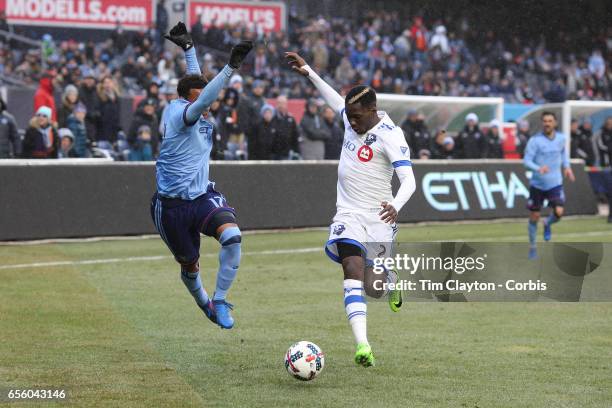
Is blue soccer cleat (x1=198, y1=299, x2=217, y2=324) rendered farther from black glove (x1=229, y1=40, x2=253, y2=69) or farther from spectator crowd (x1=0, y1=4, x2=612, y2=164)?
spectator crowd (x1=0, y1=4, x2=612, y2=164)

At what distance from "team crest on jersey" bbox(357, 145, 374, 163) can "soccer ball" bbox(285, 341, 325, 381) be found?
1.52 meters

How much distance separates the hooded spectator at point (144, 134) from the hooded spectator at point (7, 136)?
6.63 feet

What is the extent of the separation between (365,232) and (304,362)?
3.95ft

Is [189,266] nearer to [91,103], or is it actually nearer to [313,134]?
[91,103]

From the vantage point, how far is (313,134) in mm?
21422

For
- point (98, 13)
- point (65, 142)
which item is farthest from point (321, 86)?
point (98, 13)

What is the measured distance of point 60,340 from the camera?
9250 mm

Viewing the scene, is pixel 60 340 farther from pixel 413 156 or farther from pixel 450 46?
pixel 450 46

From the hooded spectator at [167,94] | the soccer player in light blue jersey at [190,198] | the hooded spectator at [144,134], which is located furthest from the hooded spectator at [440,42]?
the soccer player in light blue jersey at [190,198]

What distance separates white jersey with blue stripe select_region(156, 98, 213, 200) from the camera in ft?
29.5

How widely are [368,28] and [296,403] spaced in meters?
33.0

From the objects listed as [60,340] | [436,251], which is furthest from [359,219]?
Result: [436,251]

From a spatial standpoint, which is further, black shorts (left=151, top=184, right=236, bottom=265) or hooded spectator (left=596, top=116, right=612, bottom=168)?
hooded spectator (left=596, top=116, right=612, bottom=168)

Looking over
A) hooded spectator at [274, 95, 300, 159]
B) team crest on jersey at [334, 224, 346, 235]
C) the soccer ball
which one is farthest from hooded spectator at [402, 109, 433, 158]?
the soccer ball
